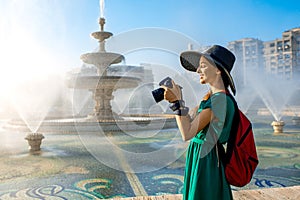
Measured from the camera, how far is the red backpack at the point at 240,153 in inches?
68.2

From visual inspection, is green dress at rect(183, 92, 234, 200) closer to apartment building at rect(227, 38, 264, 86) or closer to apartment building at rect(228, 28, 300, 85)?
apartment building at rect(228, 28, 300, 85)

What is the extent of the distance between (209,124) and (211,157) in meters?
0.23

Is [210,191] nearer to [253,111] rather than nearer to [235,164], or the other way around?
[235,164]

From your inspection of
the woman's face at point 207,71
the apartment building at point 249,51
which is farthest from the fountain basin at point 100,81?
the apartment building at point 249,51

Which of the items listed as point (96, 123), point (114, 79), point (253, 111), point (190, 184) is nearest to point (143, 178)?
point (190, 184)

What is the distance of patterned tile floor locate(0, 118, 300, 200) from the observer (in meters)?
3.85

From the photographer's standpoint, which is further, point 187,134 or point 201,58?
point 201,58

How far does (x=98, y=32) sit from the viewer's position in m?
14.6

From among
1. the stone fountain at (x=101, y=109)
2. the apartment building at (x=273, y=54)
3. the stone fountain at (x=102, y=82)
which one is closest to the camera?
the stone fountain at (x=101, y=109)

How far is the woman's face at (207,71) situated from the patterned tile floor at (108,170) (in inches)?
89.0

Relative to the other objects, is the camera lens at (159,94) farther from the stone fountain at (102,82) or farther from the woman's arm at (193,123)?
the stone fountain at (102,82)

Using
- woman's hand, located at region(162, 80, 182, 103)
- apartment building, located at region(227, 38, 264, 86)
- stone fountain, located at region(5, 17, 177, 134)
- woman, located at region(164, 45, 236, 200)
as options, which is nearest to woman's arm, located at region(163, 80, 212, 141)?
woman, located at region(164, 45, 236, 200)

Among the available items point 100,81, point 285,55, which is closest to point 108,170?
point 100,81

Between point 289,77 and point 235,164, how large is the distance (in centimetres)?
6227
